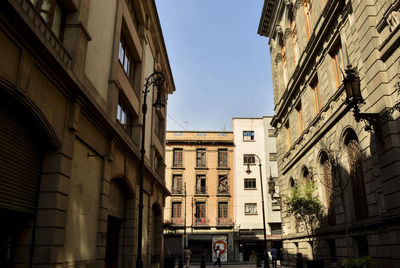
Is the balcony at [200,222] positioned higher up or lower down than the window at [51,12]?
lower down

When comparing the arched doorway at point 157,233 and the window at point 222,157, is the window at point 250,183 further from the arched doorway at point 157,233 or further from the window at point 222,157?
the arched doorway at point 157,233

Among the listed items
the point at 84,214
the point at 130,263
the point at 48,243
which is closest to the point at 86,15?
the point at 84,214

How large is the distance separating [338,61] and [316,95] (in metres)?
3.64

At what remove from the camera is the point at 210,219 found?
1725 inches

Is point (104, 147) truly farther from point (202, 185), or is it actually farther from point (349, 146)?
point (202, 185)

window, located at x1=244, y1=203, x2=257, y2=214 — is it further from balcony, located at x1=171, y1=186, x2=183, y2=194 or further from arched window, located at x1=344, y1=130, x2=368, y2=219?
arched window, located at x1=344, y1=130, x2=368, y2=219

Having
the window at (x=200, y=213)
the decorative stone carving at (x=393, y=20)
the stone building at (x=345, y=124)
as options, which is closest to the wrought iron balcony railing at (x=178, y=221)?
the window at (x=200, y=213)

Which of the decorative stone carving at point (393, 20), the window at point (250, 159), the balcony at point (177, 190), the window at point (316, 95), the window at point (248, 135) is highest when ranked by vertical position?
the window at point (248, 135)

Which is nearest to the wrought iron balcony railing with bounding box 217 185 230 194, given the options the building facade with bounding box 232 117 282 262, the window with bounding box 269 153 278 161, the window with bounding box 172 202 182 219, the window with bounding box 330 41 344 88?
the building facade with bounding box 232 117 282 262

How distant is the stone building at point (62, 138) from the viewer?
295 inches

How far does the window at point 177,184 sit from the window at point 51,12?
36041 millimetres

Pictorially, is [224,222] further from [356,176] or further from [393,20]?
[393,20]

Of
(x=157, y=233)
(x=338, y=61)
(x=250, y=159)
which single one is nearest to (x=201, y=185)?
(x=250, y=159)

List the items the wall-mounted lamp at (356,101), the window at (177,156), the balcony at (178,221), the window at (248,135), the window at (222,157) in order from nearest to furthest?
the wall-mounted lamp at (356,101) < the balcony at (178,221) < the window at (177,156) < the window at (222,157) < the window at (248,135)
